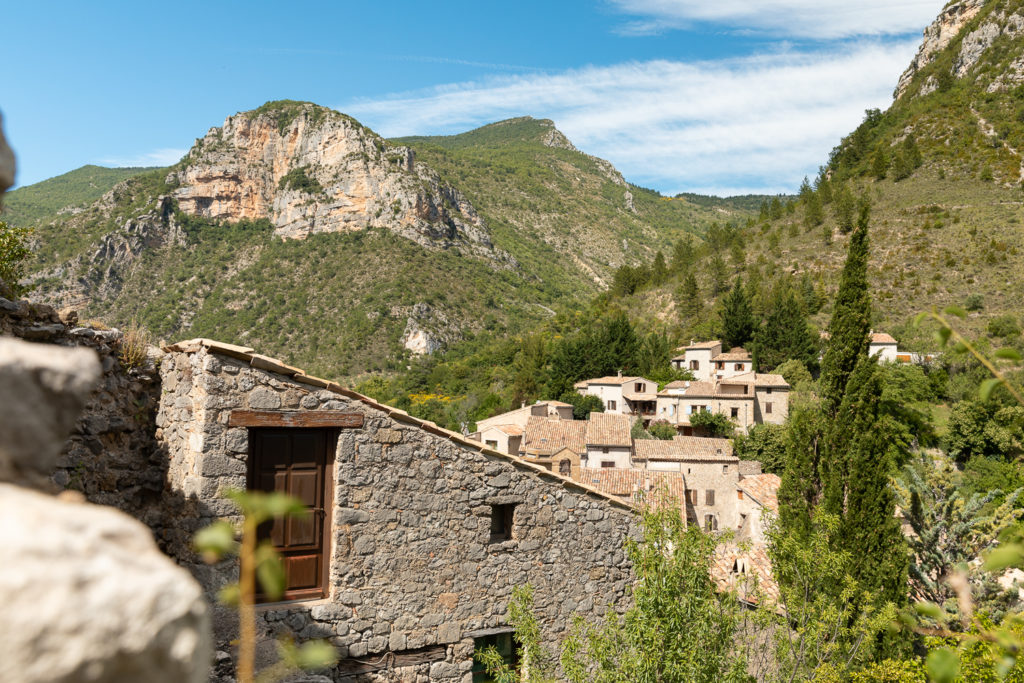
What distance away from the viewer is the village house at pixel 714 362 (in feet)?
156

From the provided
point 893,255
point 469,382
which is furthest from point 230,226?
point 893,255

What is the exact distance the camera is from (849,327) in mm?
20609

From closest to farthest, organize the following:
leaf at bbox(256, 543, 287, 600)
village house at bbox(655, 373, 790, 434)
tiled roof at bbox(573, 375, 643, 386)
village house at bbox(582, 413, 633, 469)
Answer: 1. leaf at bbox(256, 543, 287, 600)
2. village house at bbox(582, 413, 633, 469)
3. village house at bbox(655, 373, 790, 434)
4. tiled roof at bbox(573, 375, 643, 386)

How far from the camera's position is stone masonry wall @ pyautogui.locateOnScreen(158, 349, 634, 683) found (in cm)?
587

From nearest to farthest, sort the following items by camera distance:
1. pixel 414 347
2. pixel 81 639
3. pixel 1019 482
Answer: pixel 81 639, pixel 1019 482, pixel 414 347

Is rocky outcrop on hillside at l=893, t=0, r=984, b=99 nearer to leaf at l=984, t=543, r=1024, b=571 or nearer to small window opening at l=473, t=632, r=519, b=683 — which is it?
small window opening at l=473, t=632, r=519, b=683

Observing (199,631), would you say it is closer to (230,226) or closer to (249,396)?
(249,396)

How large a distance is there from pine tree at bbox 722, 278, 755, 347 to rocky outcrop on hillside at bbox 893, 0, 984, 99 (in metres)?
56.7

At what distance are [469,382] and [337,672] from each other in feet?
193

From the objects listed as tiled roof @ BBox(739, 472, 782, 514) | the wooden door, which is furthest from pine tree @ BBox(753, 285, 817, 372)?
the wooden door

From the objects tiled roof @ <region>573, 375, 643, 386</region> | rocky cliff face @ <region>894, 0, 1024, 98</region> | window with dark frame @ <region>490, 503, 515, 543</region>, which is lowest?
tiled roof @ <region>573, 375, 643, 386</region>

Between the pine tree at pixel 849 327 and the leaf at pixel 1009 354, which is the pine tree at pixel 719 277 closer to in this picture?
the pine tree at pixel 849 327

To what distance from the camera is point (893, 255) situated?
177ft

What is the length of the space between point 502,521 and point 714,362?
44.7 metres
